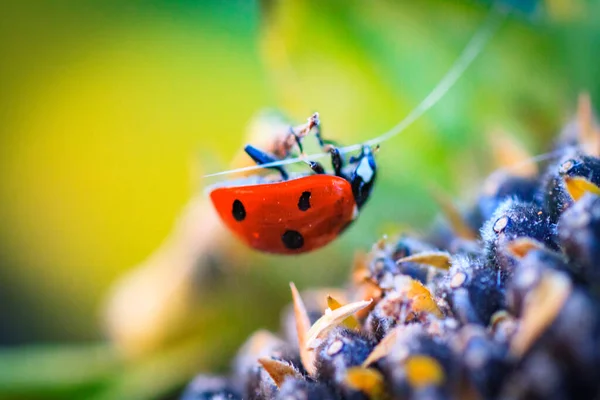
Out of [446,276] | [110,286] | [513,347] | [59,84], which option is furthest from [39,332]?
[513,347]

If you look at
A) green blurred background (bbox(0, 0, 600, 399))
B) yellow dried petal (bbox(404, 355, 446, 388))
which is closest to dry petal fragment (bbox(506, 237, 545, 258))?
yellow dried petal (bbox(404, 355, 446, 388))

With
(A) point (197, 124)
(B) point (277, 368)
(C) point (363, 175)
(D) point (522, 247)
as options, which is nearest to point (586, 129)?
(C) point (363, 175)

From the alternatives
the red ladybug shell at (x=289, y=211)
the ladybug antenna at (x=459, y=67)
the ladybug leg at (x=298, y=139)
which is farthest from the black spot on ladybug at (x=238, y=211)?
the ladybug antenna at (x=459, y=67)

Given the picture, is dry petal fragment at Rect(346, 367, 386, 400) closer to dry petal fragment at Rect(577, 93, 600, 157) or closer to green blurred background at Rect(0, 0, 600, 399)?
dry petal fragment at Rect(577, 93, 600, 157)

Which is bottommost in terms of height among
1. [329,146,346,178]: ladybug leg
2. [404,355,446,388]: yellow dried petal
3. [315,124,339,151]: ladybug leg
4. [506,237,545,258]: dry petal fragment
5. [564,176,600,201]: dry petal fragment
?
[404,355,446,388]: yellow dried petal

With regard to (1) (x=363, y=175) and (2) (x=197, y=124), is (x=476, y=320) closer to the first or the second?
(1) (x=363, y=175)

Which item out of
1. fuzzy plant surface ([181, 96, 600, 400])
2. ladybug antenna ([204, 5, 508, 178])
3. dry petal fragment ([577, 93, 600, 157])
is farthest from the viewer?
ladybug antenna ([204, 5, 508, 178])

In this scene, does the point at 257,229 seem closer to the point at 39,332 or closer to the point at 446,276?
the point at 446,276
